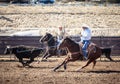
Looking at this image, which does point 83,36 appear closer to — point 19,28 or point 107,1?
point 19,28

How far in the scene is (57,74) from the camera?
64.3 feet

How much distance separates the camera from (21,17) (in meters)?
40.8

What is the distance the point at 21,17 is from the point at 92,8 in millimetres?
8212

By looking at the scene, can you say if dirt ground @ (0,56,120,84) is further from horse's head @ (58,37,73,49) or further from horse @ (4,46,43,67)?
horse's head @ (58,37,73,49)

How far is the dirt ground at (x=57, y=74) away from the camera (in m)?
17.8

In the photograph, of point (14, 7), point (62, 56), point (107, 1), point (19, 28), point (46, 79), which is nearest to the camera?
point (46, 79)

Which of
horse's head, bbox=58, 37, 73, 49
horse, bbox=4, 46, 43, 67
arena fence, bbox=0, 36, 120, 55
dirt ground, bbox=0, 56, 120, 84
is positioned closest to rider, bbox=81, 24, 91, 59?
horse's head, bbox=58, 37, 73, 49

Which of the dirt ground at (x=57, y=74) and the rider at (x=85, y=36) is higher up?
the rider at (x=85, y=36)

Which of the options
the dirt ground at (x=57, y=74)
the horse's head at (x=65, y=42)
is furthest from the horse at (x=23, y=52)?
the horse's head at (x=65, y=42)

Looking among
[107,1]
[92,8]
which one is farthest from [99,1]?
[92,8]

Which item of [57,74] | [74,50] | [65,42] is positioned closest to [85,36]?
[74,50]

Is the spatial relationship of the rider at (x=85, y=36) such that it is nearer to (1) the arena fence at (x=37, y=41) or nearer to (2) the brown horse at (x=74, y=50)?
(2) the brown horse at (x=74, y=50)

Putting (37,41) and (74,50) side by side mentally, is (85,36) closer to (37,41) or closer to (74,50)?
(74,50)

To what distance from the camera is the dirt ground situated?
17.8 meters
